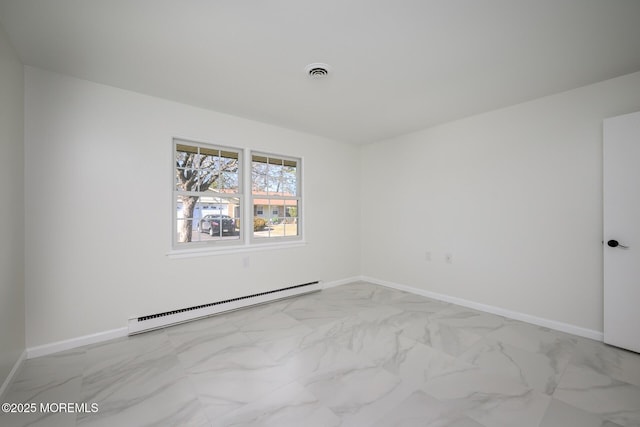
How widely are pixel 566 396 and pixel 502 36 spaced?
2574 mm

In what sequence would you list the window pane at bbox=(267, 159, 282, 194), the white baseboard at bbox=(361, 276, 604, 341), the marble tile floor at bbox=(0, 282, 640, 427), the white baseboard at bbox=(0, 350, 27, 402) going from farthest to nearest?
1. the window pane at bbox=(267, 159, 282, 194)
2. the white baseboard at bbox=(361, 276, 604, 341)
3. the white baseboard at bbox=(0, 350, 27, 402)
4. the marble tile floor at bbox=(0, 282, 640, 427)

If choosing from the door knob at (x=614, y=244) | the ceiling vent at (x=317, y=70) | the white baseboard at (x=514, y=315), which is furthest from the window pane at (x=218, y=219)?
the door knob at (x=614, y=244)

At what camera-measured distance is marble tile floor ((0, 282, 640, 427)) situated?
1.72 meters

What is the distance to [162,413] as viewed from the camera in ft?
5.71

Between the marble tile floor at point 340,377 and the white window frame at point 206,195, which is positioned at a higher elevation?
the white window frame at point 206,195

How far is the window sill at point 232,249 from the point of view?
10.4 ft

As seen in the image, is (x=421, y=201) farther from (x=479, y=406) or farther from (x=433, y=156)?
(x=479, y=406)

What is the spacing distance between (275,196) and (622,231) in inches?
150

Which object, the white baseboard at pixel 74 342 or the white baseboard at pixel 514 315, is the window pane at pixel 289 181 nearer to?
the white baseboard at pixel 514 315

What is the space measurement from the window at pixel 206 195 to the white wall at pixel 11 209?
1227 millimetres

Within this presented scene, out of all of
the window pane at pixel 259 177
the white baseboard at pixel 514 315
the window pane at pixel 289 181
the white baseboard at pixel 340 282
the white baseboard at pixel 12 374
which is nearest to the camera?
the white baseboard at pixel 12 374

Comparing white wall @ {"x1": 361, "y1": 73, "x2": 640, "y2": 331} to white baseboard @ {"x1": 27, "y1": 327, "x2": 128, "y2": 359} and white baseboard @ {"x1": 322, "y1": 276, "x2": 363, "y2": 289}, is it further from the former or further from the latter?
white baseboard @ {"x1": 27, "y1": 327, "x2": 128, "y2": 359}

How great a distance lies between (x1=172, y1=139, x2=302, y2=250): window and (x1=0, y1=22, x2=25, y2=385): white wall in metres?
1.22

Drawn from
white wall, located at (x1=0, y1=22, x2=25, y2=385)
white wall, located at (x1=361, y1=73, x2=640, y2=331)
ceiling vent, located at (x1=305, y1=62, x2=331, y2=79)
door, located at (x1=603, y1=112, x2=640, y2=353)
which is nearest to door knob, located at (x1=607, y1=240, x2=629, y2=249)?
door, located at (x1=603, y1=112, x2=640, y2=353)
